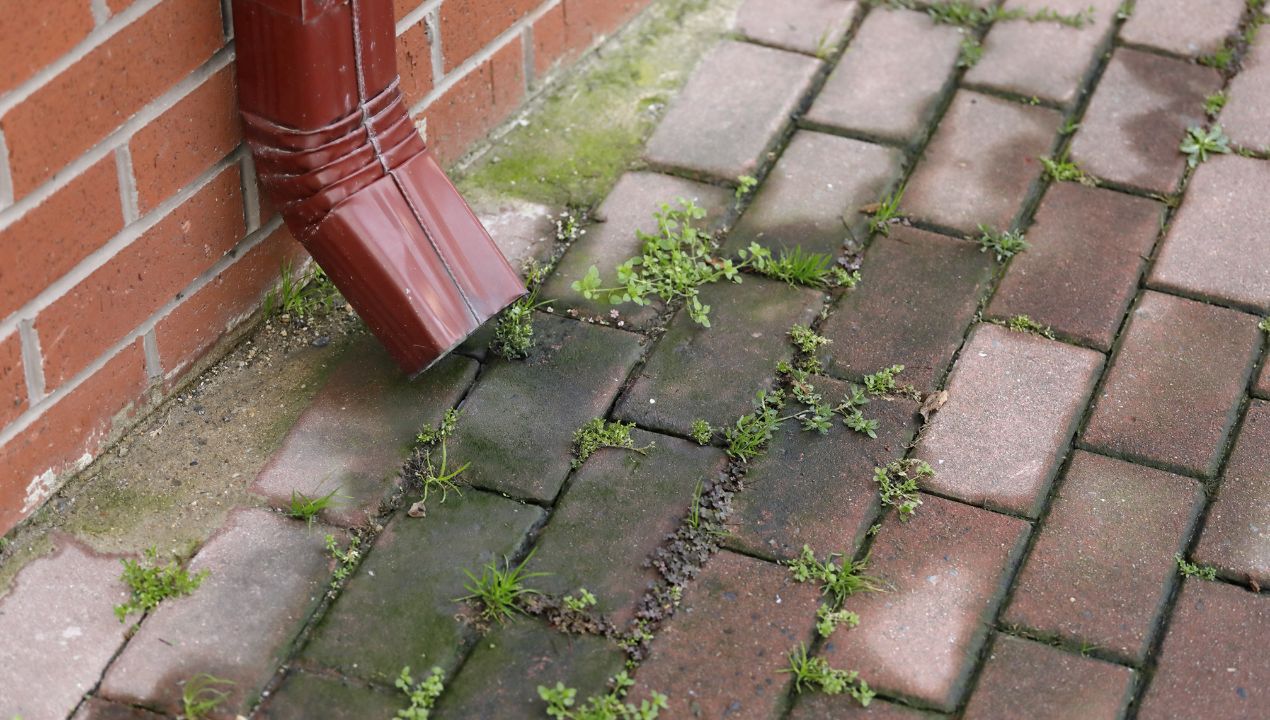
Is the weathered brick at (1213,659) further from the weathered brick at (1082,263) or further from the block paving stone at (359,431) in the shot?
the block paving stone at (359,431)

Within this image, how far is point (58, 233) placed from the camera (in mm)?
2488

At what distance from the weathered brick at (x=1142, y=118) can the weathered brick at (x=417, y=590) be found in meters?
1.71

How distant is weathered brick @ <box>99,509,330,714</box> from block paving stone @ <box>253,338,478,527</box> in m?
0.09

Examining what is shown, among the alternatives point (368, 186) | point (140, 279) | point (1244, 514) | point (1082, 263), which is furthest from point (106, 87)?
point (1244, 514)

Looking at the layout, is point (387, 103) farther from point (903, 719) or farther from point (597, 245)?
point (903, 719)

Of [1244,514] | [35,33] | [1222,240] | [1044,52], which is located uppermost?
[1044,52]

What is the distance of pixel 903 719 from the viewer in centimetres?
240

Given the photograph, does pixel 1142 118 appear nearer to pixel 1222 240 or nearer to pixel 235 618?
pixel 1222 240

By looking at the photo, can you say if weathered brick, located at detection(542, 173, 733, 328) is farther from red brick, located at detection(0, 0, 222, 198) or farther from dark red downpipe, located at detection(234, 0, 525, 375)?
red brick, located at detection(0, 0, 222, 198)

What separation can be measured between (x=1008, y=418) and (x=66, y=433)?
177cm

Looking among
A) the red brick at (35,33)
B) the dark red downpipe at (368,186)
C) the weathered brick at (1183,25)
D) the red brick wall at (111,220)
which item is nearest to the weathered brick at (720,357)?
the dark red downpipe at (368,186)

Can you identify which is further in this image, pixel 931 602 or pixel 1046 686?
pixel 931 602

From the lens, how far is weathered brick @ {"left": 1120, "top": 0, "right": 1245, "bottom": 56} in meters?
3.87

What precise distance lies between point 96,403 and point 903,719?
1540 millimetres
